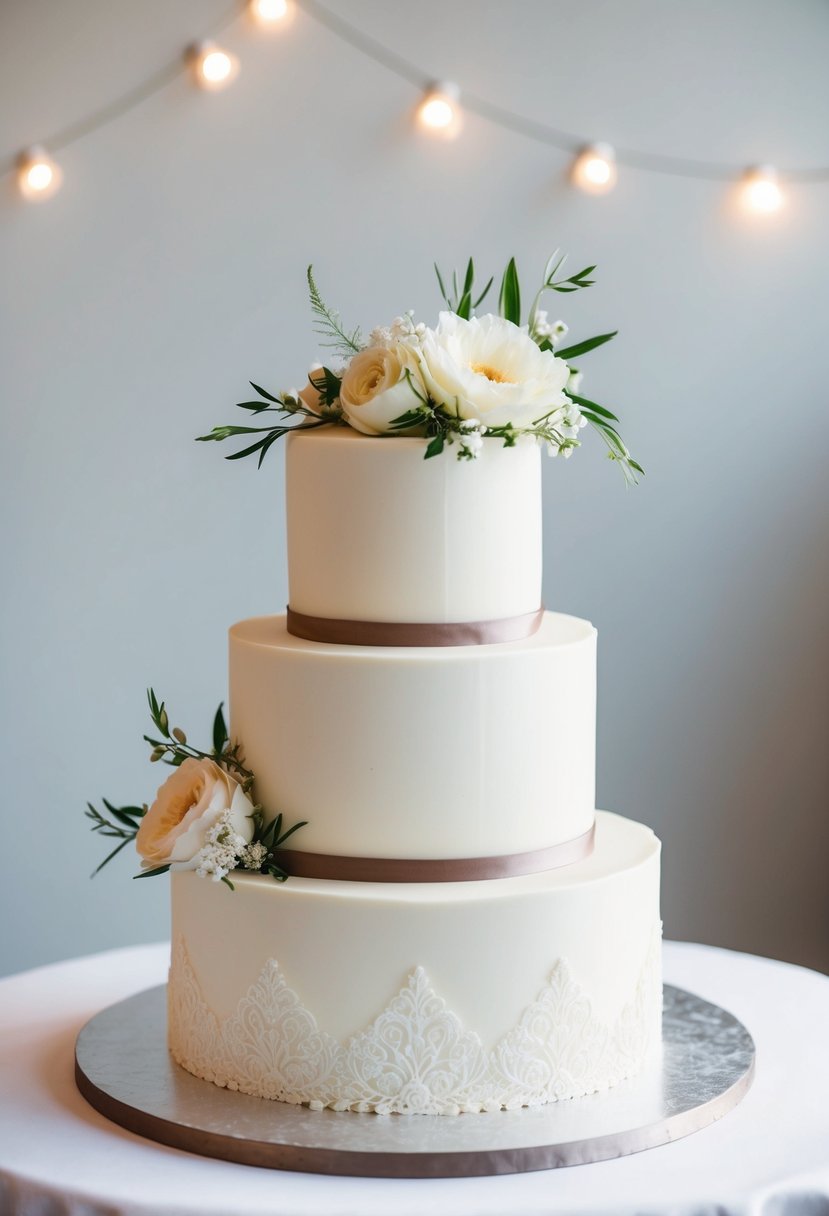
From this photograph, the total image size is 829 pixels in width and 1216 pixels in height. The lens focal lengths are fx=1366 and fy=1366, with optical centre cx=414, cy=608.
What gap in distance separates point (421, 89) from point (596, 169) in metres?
0.52

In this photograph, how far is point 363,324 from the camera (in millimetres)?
3744

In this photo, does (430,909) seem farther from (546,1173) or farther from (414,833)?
(546,1173)

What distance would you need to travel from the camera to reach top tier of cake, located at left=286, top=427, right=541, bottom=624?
6.54 feet

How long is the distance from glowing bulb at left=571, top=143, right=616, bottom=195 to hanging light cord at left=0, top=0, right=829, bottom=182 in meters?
0.03

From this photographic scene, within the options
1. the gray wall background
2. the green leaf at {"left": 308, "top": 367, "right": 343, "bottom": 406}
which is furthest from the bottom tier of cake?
the gray wall background

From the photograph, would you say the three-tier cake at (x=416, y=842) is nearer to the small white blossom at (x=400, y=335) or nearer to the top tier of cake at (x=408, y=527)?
the top tier of cake at (x=408, y=527)

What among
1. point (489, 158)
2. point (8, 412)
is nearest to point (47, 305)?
point (8, 412)

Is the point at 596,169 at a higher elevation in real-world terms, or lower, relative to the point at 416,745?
higher

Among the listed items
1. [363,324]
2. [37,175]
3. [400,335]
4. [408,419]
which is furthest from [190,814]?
[37,175]

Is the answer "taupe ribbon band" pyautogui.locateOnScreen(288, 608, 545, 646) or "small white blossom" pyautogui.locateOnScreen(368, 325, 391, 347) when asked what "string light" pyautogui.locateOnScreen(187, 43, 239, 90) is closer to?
"small white blossom" pyautogui.locateOnScreen(368, 325, 391, 347)

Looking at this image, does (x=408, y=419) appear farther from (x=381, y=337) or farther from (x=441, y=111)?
(x=441, y=111)

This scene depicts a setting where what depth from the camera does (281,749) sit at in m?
2.04

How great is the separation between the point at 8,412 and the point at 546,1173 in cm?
259

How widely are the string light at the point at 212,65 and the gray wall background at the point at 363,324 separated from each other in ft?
0.11
